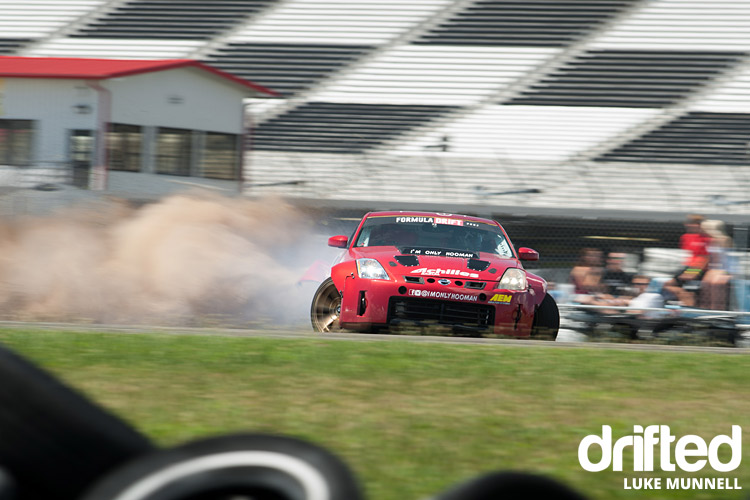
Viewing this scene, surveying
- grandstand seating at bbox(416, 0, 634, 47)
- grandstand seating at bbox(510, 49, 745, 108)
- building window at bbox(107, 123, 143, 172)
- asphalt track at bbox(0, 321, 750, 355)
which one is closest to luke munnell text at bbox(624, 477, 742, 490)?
asphalt track at bbox(0, 321, 750, 355)

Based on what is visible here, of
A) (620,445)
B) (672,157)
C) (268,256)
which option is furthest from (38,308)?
(672,157)

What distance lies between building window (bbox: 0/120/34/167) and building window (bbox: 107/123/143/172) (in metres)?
1.40

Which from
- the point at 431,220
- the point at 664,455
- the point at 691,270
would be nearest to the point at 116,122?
the point at 431,220

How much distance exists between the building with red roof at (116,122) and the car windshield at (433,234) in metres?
7.27

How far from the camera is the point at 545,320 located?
8.67m

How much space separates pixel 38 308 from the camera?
10078 mm

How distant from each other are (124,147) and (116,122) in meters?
0.57

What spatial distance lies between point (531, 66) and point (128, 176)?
10933mm

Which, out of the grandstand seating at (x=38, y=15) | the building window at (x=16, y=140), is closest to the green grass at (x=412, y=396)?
the building window at (x=16, y=140)

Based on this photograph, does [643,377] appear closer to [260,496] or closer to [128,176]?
[260,496]

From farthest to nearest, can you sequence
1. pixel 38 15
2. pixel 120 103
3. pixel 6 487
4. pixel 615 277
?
pixel 38 15
pixel 120 103
pixel 615 277
pixel 6 487

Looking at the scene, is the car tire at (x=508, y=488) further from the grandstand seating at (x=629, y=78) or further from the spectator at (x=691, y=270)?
the grandstand seating at (x=629, y=78)

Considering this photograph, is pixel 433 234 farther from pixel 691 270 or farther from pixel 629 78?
pixel 629 78

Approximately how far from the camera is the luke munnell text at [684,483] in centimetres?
369
